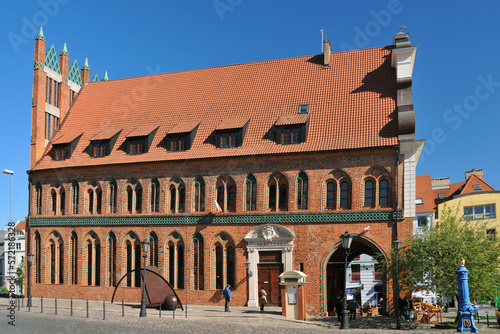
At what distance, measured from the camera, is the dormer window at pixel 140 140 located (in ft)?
120

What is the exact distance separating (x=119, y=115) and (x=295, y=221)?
16.0 meters

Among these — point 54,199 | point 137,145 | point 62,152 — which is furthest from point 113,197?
point 62,152

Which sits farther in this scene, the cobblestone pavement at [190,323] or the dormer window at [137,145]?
the dormer window at [137,145]

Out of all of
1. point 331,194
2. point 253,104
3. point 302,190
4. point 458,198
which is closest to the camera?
point 331,194

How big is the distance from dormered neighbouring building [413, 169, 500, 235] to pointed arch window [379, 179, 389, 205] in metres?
15.3

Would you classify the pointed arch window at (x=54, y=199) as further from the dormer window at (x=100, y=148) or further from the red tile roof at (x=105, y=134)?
the red tile roof at (x=105, y=134)

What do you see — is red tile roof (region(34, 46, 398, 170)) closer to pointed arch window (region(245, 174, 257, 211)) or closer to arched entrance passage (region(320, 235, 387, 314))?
pointed arch window (region(245, 174, 257, 211))

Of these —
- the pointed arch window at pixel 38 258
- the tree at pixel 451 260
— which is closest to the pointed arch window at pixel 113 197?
the pointed arch window at pixel 38 258

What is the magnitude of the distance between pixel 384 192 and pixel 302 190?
4.67 meters

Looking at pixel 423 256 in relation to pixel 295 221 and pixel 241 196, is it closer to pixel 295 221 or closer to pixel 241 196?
pixel 295 221

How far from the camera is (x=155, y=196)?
35.8 m

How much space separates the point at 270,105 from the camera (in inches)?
1414

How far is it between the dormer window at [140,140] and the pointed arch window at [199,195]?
4449 millimetres

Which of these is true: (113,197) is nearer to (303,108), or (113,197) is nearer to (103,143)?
(103,143)
